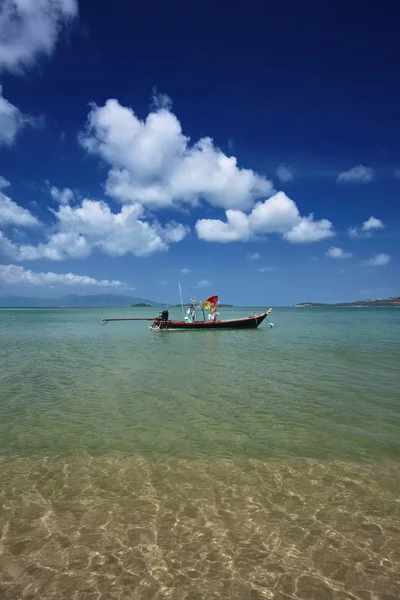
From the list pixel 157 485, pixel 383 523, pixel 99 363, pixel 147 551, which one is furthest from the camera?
pixel 99 363

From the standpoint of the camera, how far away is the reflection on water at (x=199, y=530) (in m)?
5.10

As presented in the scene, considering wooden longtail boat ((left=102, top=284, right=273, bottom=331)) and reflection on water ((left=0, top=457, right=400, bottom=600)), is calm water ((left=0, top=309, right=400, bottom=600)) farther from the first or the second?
wooden longtail boat ((left=102, top=284, right=273, bottom=331))

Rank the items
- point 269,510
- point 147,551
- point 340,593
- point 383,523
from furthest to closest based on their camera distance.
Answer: point 269,510 < point 383,523 < point 147,551 < point 340,593

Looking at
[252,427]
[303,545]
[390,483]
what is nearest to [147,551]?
[303,545]

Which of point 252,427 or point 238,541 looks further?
point 252,427

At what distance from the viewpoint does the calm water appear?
5246mm

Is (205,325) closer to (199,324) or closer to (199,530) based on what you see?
(199,324)

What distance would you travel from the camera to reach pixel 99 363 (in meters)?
24.9

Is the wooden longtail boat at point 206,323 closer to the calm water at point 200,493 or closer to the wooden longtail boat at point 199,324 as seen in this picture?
the wooden longtail boat at point 199,324

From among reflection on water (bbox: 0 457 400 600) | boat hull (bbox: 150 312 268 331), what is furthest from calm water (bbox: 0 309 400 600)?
boat hull (bbox: 150 312 268 331)

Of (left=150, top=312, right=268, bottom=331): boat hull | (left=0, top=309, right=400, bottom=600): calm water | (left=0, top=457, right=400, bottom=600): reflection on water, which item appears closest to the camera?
(left=0, top=457, right=400, bottom=600): reflection on water

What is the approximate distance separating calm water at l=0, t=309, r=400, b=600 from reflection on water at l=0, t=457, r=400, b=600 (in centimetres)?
2

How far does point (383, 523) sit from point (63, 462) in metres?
7.18

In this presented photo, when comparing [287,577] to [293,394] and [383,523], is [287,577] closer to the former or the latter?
[383,523]
